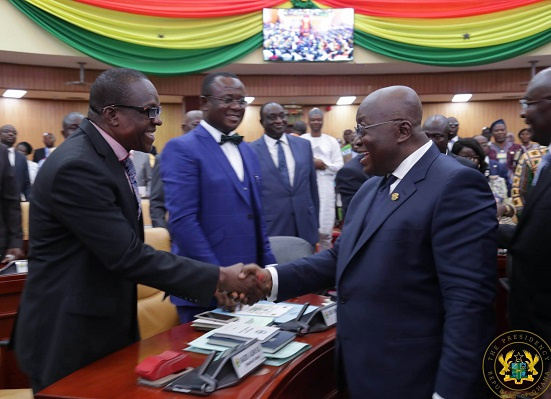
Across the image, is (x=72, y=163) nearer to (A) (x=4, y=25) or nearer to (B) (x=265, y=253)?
(B) (x=265, y=253)

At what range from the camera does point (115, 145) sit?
2387mm

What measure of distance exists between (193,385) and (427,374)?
0.76 m

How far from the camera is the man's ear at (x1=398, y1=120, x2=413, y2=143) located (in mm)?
2090

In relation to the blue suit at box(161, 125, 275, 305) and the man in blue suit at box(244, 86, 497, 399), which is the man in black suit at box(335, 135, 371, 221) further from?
the man in blue suit at box(244, 86, 497, 399)

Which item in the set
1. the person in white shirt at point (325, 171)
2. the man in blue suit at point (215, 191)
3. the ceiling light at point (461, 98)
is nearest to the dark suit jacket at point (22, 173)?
the person in white shirt at point (325, 171)

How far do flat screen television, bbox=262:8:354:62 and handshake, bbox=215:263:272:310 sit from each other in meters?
8.90

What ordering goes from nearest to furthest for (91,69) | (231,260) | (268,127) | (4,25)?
(231,260)
(268,127)
(4,25)
(91,69)

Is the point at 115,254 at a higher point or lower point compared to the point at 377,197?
lower

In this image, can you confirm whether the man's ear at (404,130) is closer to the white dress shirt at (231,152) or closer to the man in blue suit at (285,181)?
the white dress shirt at (231,152)

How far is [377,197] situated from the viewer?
2.17 m

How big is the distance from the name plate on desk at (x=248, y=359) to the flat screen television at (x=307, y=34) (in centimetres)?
952

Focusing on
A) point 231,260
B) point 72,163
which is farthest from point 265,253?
point 72,163

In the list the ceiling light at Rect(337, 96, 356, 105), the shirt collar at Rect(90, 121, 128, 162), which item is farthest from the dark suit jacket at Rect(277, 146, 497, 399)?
the ceiling light at Rect(337, 96, 356, 105)

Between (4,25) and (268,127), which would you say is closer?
(268,127)
